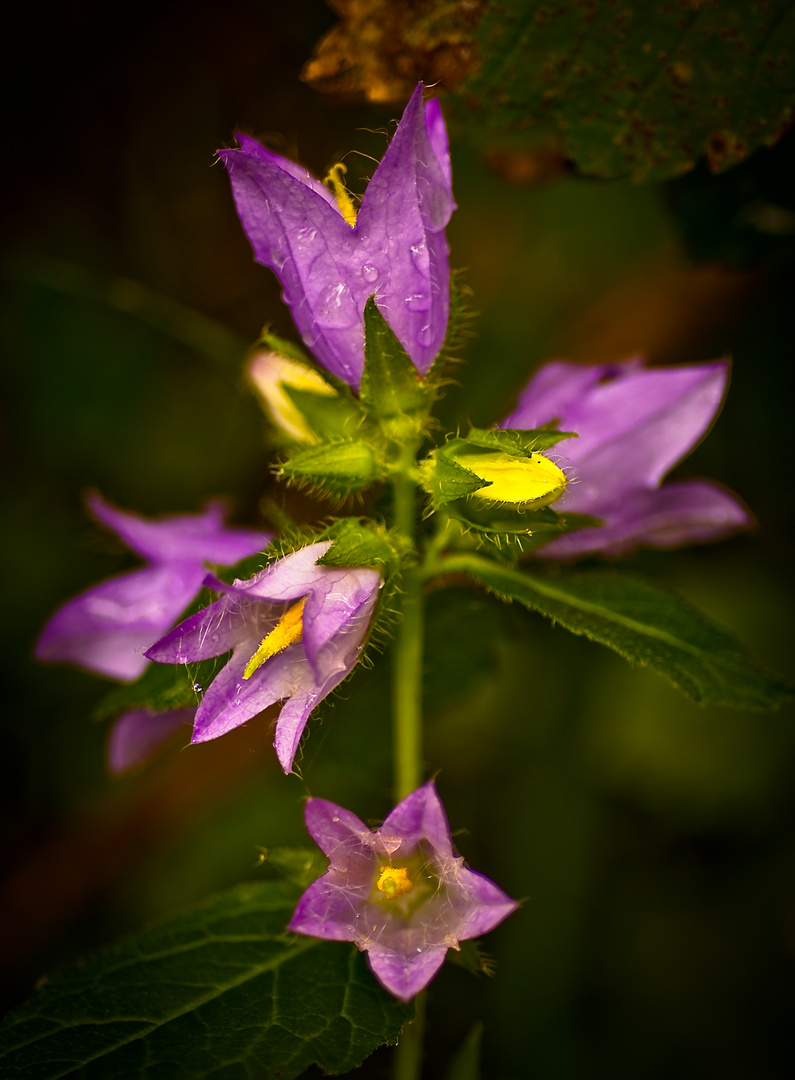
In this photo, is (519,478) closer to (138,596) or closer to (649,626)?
(649,626)

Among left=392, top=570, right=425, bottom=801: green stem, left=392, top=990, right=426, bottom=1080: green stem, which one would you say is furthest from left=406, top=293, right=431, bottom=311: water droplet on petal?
left=392, top=990, right=426, bottom=1080: green stem

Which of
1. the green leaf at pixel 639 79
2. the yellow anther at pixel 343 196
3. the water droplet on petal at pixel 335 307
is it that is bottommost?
the water droplet on petal at pixel 335 307

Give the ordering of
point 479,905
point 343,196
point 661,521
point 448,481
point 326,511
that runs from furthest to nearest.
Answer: point 326,511, point 661,521, point 343,196, point 448,481, point 479,905

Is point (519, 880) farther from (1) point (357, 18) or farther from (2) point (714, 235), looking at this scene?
(1) point (357, 18)

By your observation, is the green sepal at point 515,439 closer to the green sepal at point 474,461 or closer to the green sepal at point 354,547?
the green sepal at point 474,461

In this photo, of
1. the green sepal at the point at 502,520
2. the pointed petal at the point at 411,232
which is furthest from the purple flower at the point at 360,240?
the green sepal at the point at 502,520

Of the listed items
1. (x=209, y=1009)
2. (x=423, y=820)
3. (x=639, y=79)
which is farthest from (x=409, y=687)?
(x=639, y=79)
